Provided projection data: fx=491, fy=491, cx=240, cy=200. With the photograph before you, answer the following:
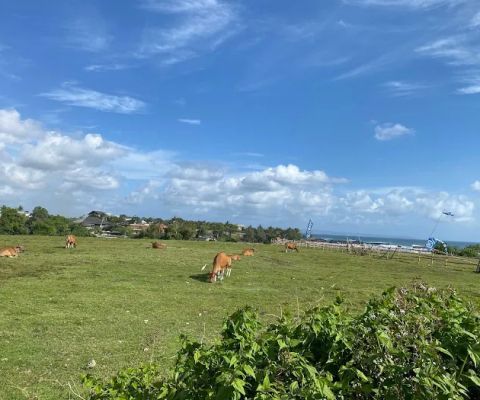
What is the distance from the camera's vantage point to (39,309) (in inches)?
521

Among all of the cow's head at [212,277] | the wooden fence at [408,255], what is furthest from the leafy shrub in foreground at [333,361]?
the wooden fence at [408,255]

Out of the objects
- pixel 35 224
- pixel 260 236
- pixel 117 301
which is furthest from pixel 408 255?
pixel 35 224

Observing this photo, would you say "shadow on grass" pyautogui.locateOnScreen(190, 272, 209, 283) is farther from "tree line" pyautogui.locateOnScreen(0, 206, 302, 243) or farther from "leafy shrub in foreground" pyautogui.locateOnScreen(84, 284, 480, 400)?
"tree line" pyautogui.locateOnScreen(0, 206, 302, 243)

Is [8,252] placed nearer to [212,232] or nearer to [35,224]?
[35,224]

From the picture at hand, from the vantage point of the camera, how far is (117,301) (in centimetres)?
1509

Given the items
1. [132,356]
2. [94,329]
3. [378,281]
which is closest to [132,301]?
[94,329]

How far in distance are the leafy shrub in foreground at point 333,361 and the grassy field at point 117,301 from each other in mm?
605

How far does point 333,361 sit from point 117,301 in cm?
1254

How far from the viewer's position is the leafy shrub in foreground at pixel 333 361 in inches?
119

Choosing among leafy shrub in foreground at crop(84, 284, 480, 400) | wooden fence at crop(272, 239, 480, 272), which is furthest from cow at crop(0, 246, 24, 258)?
wooden fence at crop(272, 239, 480, 272)

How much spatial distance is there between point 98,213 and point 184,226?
3565cm

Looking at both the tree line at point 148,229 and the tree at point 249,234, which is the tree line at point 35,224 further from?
the tree at point 249,234

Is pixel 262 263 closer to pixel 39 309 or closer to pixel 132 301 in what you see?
pixel 132 301

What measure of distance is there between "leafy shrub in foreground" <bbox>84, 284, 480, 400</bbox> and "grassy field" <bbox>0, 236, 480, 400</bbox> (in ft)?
1.98
